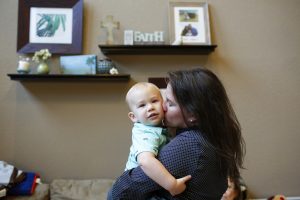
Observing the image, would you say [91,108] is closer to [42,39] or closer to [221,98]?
[42,39]

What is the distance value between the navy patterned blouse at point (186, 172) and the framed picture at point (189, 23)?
61.9 inches

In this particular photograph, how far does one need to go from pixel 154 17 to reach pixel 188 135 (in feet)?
5.65

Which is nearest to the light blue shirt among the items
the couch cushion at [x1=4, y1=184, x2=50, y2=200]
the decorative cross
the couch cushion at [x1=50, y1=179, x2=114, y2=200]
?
the couch cushion at [x1=50, y1=179, x2=114, y2=200]

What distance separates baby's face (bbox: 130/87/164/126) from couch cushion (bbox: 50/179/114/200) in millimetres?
1170

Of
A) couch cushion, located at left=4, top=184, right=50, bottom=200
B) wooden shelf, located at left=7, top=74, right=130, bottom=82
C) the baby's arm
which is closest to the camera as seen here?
the baby's arm

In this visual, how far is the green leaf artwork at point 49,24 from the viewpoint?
223 cm

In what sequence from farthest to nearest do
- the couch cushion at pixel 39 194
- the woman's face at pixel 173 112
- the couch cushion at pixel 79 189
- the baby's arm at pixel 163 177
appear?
the couch cushion at pixel 79 189 → the couch cushion at pixel 39 194 → the woman's face at pixel 173 112 → the baby's arm at pixel 163 177

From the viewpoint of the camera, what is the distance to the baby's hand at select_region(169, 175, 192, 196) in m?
0.80

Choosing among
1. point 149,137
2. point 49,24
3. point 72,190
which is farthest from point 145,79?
point 149,137

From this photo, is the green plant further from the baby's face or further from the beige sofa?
the baby's face

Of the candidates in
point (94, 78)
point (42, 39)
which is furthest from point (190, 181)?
point (42, 39)

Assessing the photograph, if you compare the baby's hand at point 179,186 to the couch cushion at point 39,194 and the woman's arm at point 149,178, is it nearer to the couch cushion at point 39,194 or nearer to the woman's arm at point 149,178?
the woman's arm at point 149,178

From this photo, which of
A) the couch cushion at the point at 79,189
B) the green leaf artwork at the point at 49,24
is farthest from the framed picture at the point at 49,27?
the couch cushion at the point at 79,189

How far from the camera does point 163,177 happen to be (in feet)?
2.65
